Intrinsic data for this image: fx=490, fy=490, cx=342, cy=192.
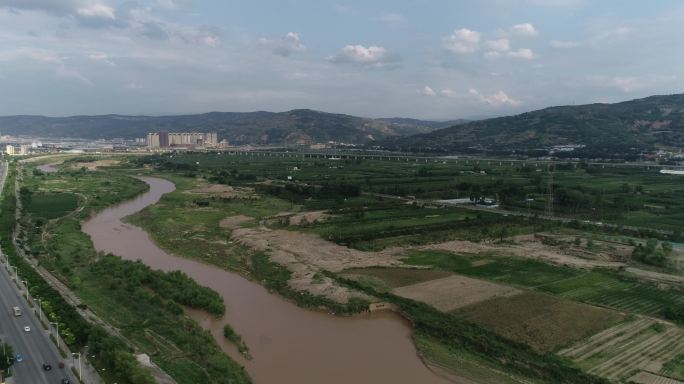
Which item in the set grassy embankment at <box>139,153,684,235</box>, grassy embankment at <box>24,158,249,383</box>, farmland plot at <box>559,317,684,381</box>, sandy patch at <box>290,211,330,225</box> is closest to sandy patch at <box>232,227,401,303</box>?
sandy patch at <box>290,211,330,225</box>

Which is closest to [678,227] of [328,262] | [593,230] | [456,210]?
[593,230]

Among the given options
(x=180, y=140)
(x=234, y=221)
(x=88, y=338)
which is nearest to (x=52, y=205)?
(x=234, y=221)

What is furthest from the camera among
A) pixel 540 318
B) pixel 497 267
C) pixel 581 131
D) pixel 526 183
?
pixel 581 131

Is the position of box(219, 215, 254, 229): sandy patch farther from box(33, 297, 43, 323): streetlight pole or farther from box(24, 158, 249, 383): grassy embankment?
box(33, 297, 43, 323): streetlight pole

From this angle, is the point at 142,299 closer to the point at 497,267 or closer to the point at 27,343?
the point at 27,343

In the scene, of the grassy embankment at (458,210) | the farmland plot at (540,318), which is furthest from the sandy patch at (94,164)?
the farmland plot at (540,318)

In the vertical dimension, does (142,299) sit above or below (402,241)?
below

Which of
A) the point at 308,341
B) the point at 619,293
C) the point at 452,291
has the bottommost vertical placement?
the point at 308,341
